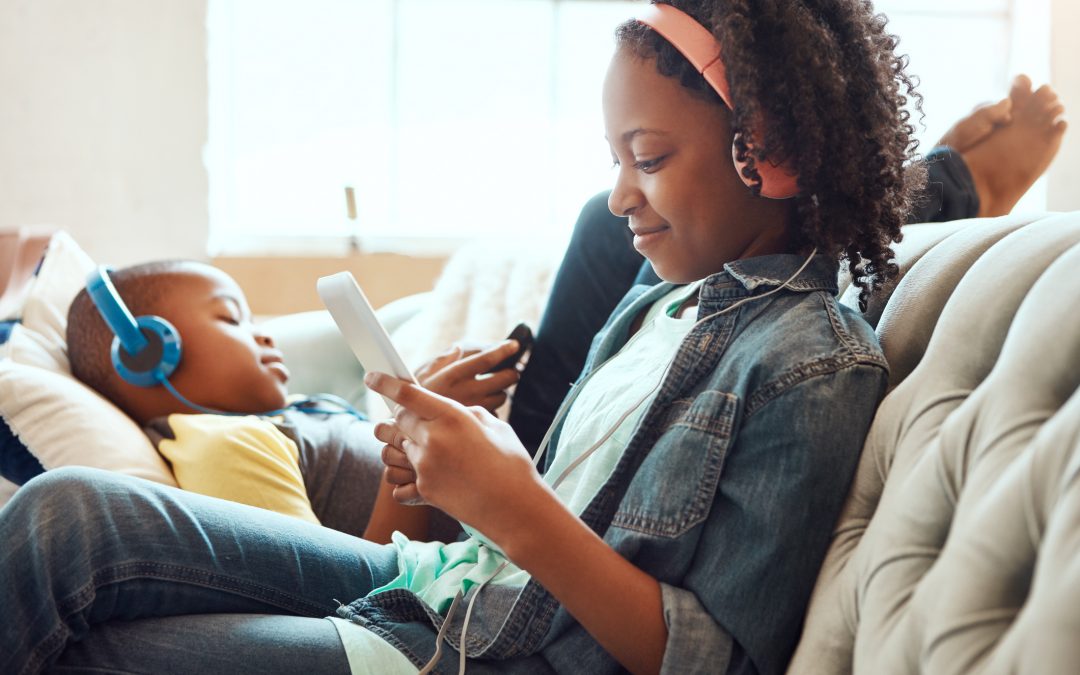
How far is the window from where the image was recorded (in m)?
2.89

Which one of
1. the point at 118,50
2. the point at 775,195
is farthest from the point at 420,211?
the point at 775,195

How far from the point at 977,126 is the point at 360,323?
104 centimetres

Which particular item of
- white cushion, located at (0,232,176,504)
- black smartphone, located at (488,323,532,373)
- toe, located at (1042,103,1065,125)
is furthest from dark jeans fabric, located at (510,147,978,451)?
white cushion, located at (0,232,176,504)

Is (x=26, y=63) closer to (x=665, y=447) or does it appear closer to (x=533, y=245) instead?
(x=533, y=245)

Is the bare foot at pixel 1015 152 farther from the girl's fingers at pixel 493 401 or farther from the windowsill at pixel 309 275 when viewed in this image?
the windowsill at pixel 309 275

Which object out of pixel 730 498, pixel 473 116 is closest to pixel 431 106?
pixel 473 116

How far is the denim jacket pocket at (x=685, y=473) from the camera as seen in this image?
787 millimetres

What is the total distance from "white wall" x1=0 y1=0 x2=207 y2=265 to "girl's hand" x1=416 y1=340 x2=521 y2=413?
170 centimetres

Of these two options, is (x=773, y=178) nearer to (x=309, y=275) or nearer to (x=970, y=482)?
(x=970, y=482)

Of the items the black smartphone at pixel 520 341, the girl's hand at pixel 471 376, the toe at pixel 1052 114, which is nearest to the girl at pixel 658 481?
the girl's hand at pixel 471 376

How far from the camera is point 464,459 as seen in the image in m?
0.81

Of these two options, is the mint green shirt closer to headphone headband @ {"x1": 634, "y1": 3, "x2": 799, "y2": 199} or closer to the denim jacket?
the denim jacket

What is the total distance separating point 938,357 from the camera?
75 cm

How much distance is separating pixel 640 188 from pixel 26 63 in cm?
238
